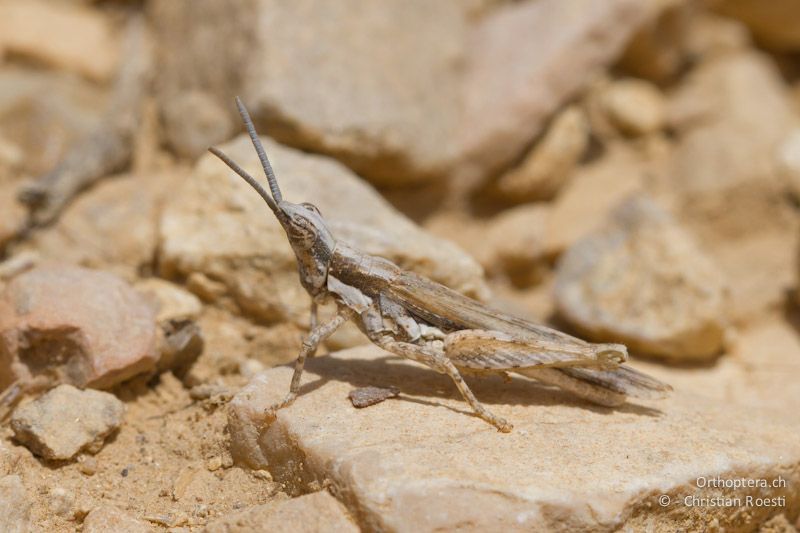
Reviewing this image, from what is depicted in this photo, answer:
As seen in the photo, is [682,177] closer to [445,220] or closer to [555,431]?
[445,220]

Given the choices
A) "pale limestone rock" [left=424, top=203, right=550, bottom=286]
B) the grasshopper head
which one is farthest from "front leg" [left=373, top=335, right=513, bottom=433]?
"pale limestone rock" [left=424, top=203, right=550, bottom=286]

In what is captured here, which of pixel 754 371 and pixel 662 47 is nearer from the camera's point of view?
pixel 754 371

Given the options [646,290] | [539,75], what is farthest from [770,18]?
[646,290]

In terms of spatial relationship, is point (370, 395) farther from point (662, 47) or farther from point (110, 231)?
point (662, 47)

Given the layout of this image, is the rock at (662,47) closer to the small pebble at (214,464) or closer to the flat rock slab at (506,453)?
→ the flat rock slab at (506,453)

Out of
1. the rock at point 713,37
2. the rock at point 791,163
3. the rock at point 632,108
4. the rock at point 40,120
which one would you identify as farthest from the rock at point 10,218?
the rock at point 713,37

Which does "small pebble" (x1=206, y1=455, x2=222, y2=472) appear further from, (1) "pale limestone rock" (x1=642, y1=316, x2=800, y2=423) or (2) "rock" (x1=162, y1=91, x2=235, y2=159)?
(2) "rock" (x1=162, y1=91, x2=235, y2=159)

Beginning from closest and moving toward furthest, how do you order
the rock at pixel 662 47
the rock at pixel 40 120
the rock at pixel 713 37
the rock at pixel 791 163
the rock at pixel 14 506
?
the rock at pixel 14 506, the rock at pixel 40 120, the rock at pixel 791 163, the rock at pixel 662 47, the rock at pixel 713 37
